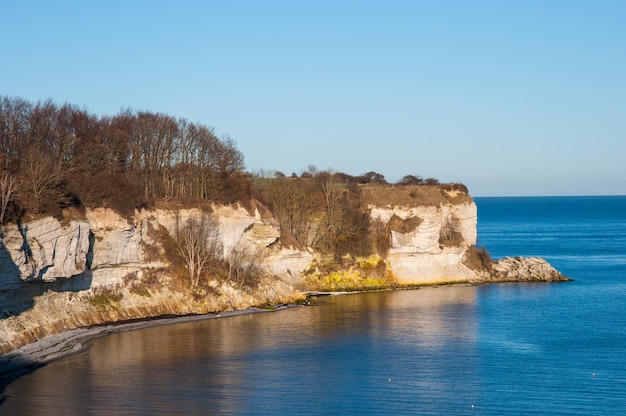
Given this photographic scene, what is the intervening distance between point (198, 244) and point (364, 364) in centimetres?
2141

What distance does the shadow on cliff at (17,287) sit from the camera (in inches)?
1709

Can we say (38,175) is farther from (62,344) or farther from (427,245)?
(427,245)

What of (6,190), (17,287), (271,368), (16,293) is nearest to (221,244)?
(16,293)

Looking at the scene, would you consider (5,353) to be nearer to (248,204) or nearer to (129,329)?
(129,329)

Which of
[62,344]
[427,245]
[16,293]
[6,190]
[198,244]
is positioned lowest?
[62,344]

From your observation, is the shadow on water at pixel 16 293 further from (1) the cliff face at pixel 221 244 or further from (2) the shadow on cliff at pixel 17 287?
(1) the cliff face at pixel 221 244

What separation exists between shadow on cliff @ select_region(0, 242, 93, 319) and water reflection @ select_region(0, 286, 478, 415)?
490 centimetres

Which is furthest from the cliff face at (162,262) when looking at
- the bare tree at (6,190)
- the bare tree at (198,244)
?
the bare tree at (6,190)

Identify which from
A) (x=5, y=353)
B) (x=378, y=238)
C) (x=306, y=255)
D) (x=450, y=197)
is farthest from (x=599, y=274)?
(x=5, y=353)

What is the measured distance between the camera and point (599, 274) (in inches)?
3349

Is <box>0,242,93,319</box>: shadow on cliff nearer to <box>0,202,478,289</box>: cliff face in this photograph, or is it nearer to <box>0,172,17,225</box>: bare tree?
<box>0,202,478,289</box>: cliff face

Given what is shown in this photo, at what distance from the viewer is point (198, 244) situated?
59.8 metres

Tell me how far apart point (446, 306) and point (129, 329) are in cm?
2539

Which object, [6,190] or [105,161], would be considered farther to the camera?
[105,161]
